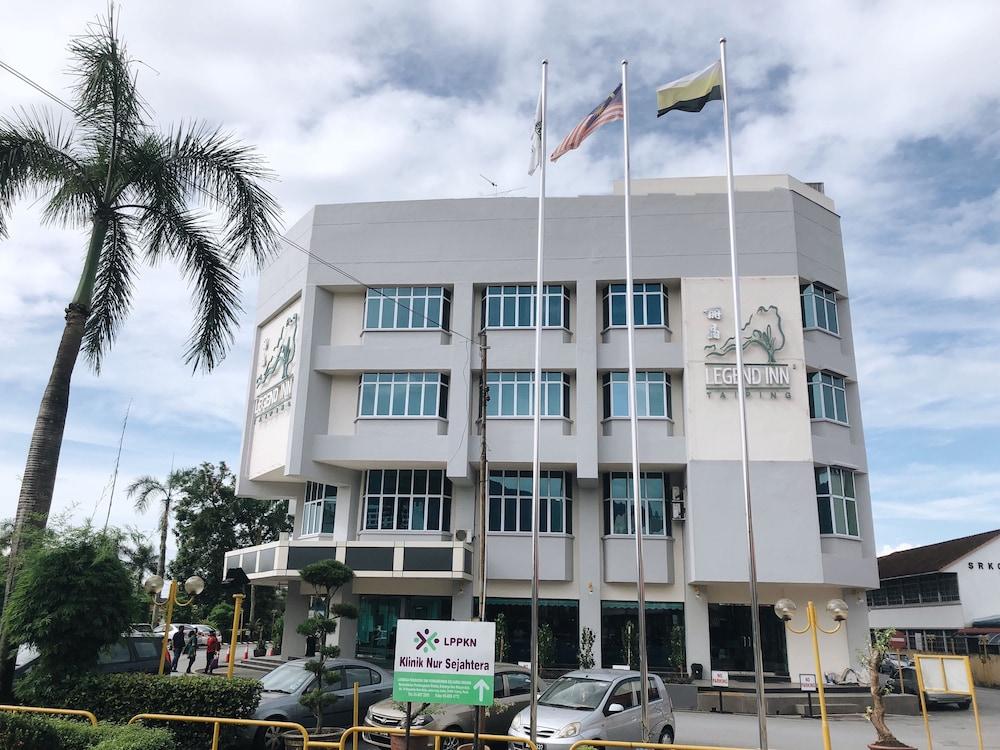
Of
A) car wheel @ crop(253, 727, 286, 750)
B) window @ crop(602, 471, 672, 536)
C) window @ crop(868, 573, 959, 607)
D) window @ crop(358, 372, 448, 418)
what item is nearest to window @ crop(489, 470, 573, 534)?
window @ crop(602, 471, 672, 536)

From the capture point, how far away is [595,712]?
13336mm

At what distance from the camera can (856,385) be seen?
28.6 metres

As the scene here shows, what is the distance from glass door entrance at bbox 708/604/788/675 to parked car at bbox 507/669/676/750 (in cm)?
1265

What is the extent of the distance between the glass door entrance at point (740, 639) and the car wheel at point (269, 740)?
1732 centimetres

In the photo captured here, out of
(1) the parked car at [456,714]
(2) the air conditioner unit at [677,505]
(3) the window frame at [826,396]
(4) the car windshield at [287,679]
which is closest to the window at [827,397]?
(3) the window frame at [826,396]

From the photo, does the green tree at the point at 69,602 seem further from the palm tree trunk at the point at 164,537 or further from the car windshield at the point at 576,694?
the palm tree trunk at the point at 164,537

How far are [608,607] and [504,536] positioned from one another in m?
4.25

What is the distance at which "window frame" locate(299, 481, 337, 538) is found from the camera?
97.5 feet

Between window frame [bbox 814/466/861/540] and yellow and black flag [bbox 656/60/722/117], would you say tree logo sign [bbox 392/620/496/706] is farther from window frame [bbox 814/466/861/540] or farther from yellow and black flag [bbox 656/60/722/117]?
window frame [bbox 814/466/861/540]

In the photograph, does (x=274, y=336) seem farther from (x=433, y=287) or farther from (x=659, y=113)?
(x=659, y=113)

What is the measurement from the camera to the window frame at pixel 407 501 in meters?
28.3

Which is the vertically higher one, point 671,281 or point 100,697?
point 671,281

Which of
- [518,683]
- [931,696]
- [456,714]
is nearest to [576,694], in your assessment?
[518,683]

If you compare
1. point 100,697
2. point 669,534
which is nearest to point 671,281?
point 669,534
